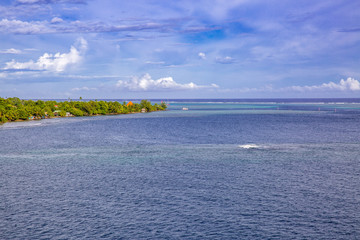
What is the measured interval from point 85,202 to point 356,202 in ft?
111

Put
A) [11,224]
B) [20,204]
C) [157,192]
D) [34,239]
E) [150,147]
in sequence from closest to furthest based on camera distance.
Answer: [34,239] → [11,224] → [20,204] → [157,192] → [150,147]

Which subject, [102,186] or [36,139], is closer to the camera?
[102,186]

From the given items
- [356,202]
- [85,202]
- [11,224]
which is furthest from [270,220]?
[11,224]

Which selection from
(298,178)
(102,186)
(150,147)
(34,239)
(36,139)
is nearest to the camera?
(34,239)

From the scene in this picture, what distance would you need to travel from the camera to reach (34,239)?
30.1 m

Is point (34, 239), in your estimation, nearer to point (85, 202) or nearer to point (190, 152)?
point (85, 202)

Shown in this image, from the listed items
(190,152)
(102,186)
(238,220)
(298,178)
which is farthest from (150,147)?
(238,220)

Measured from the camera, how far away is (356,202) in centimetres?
3953

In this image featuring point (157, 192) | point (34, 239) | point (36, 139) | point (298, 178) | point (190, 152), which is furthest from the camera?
point (36, 139)

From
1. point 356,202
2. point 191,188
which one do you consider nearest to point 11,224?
point 191,188

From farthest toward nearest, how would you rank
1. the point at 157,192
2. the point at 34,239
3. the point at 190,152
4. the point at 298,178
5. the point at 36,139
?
1. the point at 36,139
2. the point at 190,152
3. the point at 298,178
4. the point at 157,192
5. the point at 34,239

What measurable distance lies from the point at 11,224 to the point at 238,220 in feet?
78.6

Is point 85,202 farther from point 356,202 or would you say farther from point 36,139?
point 36,139

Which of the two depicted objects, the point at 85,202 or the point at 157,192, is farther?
the point at 157,192
